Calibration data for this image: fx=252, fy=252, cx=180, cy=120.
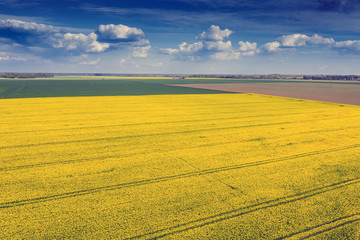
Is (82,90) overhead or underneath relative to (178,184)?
overhead

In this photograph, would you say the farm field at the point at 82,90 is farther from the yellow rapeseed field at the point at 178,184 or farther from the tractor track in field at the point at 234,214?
the tractor track in field at the point at 234,214

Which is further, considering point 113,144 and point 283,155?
point 113,144

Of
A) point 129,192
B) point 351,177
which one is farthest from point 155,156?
point 351,177

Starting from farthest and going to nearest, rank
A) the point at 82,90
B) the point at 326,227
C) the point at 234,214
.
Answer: the point at 82,90 < the point at 234,214 < the point at 326,227

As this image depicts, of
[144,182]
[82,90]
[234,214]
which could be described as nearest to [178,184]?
[144,182]

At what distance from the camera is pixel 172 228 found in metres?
6.20

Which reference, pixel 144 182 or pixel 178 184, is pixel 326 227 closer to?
pixel 178 184

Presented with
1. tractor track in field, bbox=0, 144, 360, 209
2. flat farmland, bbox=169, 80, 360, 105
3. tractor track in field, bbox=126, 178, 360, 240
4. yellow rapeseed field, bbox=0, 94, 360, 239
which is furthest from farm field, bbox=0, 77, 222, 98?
tractor track in field, bbox=126, 178, 360, 240

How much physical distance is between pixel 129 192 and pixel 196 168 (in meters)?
3.06

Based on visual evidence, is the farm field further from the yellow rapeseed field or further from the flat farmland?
the yellow rapeseed field

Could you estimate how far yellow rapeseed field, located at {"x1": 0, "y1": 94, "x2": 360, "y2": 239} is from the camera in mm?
6238

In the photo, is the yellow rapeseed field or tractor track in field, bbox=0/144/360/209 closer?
the yellow rapeseed field

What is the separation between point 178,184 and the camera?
855 cm

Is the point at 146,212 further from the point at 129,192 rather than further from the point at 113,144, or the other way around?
the point at 113,144
